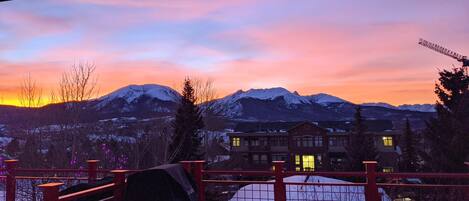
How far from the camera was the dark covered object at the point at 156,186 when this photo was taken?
4.52 m

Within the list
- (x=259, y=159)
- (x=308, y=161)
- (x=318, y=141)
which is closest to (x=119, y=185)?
(x=308, y=161)

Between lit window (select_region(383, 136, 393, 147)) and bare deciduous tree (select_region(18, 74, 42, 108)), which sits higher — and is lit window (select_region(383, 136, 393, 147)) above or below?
below

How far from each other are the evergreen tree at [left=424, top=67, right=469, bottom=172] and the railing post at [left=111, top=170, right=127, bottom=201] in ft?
76.3

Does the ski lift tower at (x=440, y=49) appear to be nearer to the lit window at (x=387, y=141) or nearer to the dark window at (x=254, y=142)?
the lit window at (x=387, y=141)

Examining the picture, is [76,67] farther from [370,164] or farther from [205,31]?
[370,164]

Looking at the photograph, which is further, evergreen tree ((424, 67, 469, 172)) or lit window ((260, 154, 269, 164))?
lit window ((260, 154, 269, 164))

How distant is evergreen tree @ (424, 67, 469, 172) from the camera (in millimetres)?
23562

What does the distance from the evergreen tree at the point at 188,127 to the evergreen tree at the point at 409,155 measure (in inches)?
768

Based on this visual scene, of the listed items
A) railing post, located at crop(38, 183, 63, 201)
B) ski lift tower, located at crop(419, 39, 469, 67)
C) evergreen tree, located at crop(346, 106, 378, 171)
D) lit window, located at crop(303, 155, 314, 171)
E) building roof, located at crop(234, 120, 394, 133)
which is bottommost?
lit window, located at crop(303, 155, 314, 171)

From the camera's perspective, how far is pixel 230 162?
119ft

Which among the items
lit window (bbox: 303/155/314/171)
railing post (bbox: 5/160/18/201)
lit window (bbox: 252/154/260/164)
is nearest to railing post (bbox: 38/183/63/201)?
railing post (bbox: 5/160/18/201)

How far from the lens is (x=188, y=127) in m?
27.1

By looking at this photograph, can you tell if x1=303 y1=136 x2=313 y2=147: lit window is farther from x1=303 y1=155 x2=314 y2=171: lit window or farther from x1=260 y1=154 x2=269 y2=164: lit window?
x1=260 y1=154 x2=269 y2=164: lit window

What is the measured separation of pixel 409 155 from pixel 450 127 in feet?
52.5
